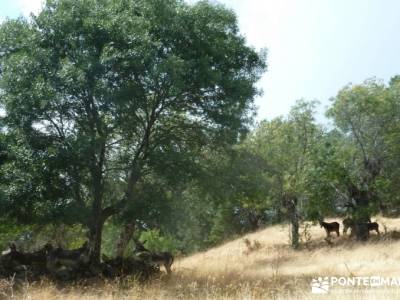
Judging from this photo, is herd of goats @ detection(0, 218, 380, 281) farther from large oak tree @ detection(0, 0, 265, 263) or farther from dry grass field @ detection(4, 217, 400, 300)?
dry grass field @ detection(4, 217, 400, 300)

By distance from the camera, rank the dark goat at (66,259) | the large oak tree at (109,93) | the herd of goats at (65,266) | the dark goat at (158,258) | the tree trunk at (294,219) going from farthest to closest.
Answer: the tree trunk at (294,219) → the dark goat at (158,258) → the dark goat at (66,259) → the herd of goats at (65,266) → the large oak tree at (109,93)

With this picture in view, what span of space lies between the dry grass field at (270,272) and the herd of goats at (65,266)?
125 centimetres

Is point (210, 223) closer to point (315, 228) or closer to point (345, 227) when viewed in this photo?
point (315, 228)

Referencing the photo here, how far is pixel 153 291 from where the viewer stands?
12734 millimetres

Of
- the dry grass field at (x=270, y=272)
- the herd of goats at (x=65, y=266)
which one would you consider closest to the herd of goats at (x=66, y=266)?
the herd of goats at (x=65, y=266)

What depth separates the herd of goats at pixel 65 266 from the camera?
1639cm

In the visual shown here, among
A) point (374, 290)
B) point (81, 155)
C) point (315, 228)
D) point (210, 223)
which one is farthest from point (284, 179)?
point (210, 223)

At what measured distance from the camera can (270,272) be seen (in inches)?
762

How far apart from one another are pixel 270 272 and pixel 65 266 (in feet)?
26.1

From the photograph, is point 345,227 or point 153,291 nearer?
point 153,291

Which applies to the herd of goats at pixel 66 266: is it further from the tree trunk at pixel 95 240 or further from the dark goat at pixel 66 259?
the tree trunk at pixel 95 240

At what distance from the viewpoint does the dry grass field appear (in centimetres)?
1151

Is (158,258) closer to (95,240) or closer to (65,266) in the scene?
(95,240)

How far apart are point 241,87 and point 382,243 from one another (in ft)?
42.3
